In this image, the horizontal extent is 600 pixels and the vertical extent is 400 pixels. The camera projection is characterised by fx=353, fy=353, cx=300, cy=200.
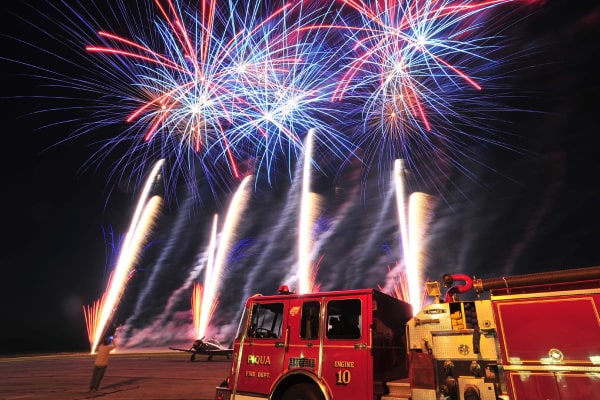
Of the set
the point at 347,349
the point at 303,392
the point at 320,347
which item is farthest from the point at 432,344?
the point at 303,392

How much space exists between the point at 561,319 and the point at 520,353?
88 centimetres

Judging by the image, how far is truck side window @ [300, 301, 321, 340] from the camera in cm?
780

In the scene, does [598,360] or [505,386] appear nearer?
[598,360]

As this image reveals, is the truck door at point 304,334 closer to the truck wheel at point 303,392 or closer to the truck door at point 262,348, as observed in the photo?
the truck door at point 262,348

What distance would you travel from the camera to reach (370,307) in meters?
7.37

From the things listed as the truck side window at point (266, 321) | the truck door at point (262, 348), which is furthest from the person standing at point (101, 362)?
the truck side window at point (266, 321)

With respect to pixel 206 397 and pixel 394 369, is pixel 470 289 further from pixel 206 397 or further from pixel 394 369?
pixel 206 397

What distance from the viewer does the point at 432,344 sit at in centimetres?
698

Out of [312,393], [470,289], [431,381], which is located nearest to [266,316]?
[312,393]

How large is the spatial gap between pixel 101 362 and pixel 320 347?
10.2 meters

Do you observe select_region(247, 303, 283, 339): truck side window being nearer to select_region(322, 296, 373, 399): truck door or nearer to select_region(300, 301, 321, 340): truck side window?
select_region(300, 301, 321, 340): truck side window

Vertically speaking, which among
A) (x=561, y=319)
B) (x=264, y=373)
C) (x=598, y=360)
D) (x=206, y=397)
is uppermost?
(x=561, y=319)

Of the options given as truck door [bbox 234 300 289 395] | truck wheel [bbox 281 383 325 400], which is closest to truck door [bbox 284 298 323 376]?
truck door [bbox 234 300 289 395]

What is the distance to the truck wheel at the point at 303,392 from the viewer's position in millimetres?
7223
